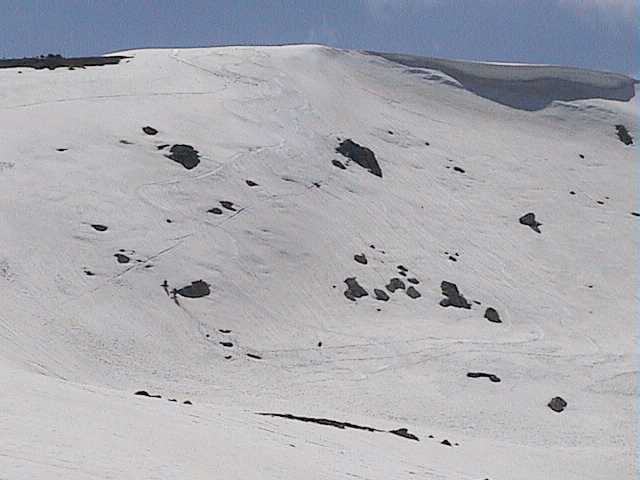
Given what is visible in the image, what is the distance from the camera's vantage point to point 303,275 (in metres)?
29.8

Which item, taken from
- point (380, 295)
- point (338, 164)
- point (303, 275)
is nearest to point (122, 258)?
point (303, 275)

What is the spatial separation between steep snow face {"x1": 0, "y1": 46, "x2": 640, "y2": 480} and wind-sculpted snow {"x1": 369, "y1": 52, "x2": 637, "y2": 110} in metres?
1.95

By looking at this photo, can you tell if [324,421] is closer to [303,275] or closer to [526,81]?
[303,275]

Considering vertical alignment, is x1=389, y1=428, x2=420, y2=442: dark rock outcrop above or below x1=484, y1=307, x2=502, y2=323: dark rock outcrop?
above

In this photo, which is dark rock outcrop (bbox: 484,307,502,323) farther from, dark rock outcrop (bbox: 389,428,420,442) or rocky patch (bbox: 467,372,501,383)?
dark rock outcrop (bbox: 389,428,420,442)

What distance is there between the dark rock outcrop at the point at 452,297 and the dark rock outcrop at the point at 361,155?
7.94 m

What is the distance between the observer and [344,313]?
93.5 ft

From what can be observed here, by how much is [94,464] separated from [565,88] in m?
43.1

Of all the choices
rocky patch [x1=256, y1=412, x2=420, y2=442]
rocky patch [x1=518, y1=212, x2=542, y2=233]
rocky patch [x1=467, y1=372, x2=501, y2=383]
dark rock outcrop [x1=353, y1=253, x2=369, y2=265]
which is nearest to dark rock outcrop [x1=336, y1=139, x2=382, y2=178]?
rocky patch [x1=518, y1=212, x2=542, y2=233]

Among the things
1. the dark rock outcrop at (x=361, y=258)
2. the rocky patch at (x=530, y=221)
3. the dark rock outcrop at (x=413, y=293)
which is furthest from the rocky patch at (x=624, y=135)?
the dark rock outcrop at (x=413, y=293)

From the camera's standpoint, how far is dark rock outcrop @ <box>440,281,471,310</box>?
30156 mm

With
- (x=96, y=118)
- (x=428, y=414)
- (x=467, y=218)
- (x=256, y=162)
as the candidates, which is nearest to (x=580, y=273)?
(x=467, y=218)

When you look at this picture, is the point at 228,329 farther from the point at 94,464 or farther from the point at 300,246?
the point at 94,464

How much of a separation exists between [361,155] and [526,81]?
15.3 metres
